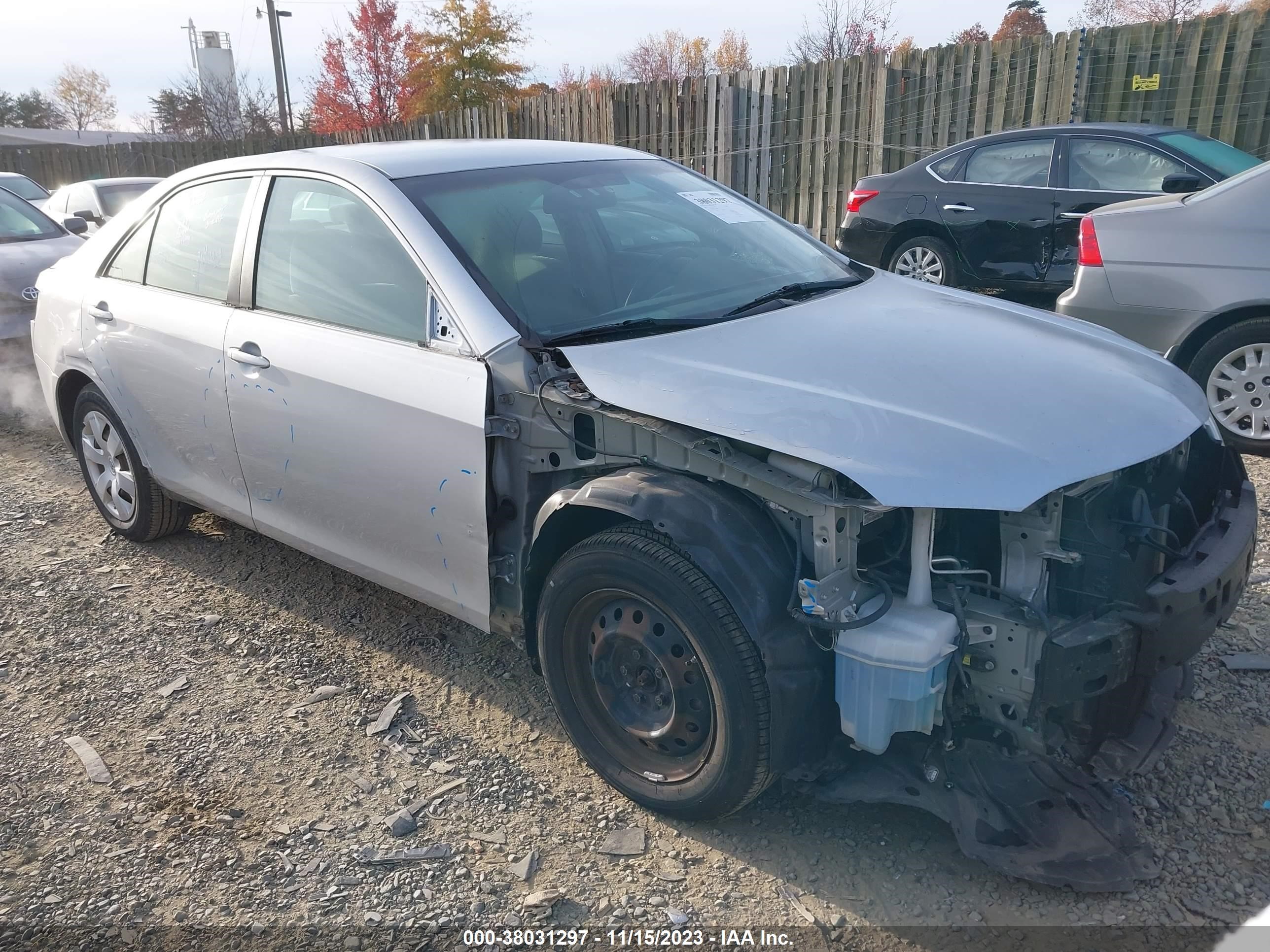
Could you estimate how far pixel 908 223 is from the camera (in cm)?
903

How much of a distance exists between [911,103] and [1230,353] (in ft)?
26.7

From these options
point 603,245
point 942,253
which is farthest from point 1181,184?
point 603,245

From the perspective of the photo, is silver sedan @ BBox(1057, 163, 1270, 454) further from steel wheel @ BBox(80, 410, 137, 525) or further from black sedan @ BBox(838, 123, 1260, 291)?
steel wheel @ BBox(80, 410, 137, 525)

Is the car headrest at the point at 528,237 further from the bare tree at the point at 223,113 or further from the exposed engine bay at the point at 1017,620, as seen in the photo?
the bare tree at the point at 223,113

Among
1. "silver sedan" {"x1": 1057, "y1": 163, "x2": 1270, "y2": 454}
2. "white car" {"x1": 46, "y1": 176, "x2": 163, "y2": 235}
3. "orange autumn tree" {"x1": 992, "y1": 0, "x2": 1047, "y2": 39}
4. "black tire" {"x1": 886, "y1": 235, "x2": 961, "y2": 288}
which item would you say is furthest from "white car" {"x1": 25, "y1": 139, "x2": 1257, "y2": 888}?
"orange autumn tree" {"x1": 992, "y1": 0, "x2": 1047, "y2": 39}

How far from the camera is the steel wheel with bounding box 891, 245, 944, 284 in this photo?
8977mm

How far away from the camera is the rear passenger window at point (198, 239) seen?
13.1 feet

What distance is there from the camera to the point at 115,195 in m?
12.8

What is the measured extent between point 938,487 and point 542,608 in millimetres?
1226

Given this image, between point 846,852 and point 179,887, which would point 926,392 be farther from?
point 179,887

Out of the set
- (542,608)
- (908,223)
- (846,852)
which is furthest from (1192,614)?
(908,223)

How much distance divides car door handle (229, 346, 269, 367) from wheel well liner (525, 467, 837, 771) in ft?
4.96

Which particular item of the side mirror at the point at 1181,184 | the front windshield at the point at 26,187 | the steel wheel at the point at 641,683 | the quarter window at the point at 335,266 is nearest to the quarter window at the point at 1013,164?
the side mirror at the point at 1181,184

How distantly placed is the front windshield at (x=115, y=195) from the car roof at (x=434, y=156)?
9788 millimetres
